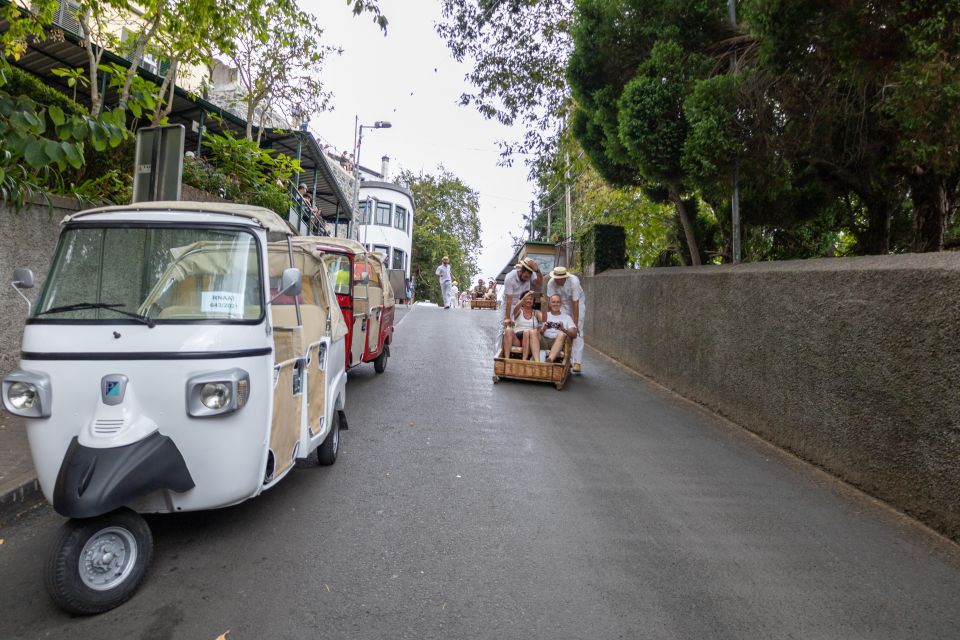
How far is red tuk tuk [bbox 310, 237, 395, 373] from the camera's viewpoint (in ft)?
27.3

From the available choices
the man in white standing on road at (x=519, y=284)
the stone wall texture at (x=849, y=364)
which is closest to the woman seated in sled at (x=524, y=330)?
the man in white standing on road at (x=519, y=284)

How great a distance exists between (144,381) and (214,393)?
1.16 feet

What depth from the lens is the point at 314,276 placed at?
5.86 m

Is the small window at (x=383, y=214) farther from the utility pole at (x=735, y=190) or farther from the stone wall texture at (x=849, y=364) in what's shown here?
the stone wall texture at (x=849, y=364)

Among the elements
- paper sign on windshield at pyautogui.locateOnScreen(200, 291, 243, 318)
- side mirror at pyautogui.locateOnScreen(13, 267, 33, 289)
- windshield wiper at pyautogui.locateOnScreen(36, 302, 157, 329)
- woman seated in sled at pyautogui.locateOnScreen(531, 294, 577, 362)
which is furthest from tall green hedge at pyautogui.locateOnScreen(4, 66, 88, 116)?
woman seated in sled at pyautogui.locateOnScreen(531, 294, 577, 362)

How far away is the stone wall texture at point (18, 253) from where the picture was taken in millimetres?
6570

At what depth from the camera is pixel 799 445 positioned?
621cm

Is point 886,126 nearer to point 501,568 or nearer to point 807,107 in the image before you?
point 807,107

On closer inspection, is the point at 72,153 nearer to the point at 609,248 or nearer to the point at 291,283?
the point at 291,283

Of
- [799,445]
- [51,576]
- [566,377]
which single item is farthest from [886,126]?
[51,576]

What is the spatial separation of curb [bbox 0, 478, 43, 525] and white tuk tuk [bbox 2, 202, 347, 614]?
126cm

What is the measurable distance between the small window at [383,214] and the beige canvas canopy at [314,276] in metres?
42.3

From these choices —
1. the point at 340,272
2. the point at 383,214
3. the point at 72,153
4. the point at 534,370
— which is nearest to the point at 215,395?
the point at 72,153

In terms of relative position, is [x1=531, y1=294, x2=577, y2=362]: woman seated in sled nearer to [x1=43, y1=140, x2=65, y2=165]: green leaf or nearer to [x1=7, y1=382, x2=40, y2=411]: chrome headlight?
[x1=43, y1=140, x2=65, y2=165]: green leaf
